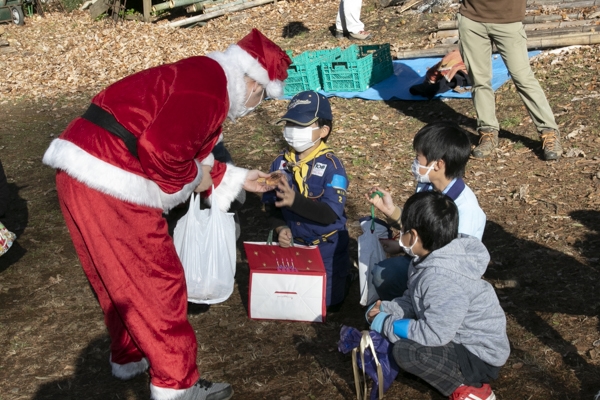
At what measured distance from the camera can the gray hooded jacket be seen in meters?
3.14

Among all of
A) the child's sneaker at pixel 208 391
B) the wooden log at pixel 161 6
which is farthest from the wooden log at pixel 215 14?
the child's sneaker at pixel 208 391

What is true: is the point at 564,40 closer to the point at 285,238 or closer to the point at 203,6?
the point at 285,238

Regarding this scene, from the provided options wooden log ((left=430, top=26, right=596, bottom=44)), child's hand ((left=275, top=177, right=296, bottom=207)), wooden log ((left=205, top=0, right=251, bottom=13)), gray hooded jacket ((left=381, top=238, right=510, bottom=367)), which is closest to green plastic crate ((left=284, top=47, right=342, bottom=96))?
wooden log ((left=430, top=26, right=596, bottom=44))

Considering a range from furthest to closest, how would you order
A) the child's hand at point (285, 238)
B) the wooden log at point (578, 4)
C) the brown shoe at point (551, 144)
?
the wooden log at point (578, 4) < the brown shoe at point (551, 144) < the child's hand at point (285, 238)

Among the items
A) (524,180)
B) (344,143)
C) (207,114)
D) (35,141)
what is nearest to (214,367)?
(207,114)

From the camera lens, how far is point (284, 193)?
154 inches

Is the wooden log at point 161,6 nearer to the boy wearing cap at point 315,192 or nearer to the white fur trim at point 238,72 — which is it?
the boy wearing cap at point 315,192

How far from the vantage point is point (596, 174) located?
5.97 meters

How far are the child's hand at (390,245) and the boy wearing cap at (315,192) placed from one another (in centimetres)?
37

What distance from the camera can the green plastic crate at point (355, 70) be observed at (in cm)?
921

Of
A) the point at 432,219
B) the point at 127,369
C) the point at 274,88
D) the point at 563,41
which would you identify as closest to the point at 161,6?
the point at 563,41

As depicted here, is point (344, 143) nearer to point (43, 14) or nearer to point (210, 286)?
point (210, 286)

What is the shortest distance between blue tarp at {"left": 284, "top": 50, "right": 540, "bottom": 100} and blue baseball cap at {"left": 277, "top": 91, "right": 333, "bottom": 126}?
4543mm

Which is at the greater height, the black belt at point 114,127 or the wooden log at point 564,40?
the black belt at point 114,127
